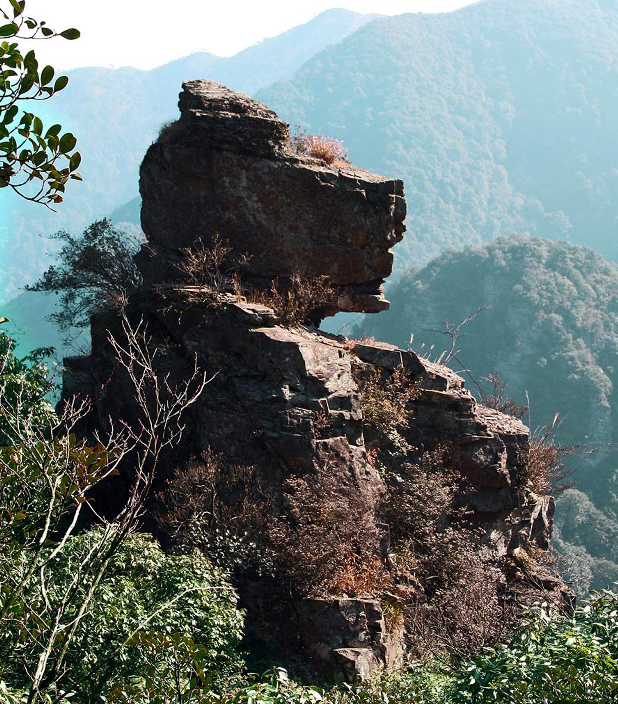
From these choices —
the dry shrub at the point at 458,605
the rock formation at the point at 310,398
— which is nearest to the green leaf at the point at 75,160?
the rock formation at the point at 310,398

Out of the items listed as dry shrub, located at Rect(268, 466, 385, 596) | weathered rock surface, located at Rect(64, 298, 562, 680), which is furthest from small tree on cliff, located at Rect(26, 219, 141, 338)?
dry shrub, located at Rect(268, 466, 385, 596)

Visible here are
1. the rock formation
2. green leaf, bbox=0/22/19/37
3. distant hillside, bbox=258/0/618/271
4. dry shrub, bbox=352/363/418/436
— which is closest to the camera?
green leaf, bbox=0/22/19/37

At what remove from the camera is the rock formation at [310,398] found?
11.2 m

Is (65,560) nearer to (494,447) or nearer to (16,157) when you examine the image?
(16,157)

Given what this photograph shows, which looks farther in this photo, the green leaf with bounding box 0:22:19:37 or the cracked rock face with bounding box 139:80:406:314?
the cracked rock face with bounding box 139:80:406:314

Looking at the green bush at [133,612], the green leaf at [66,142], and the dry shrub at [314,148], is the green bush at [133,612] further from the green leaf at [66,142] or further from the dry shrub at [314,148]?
the dry shrub at [314,148]

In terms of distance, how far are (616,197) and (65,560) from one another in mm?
148879

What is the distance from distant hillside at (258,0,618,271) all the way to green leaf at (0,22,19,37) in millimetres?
124492

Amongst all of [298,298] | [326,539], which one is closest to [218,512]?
[326,539]

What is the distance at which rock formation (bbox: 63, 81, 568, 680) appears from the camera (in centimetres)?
1122

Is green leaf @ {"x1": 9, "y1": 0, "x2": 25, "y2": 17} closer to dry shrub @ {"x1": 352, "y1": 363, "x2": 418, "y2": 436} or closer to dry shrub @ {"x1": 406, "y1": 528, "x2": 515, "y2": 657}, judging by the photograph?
dry shrub @ {"x1": 406, "y1": 528, "x2": 515, "y2": 657}

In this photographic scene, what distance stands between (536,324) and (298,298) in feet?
204

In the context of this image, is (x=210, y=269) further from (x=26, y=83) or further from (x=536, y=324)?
(x=536, y=324)

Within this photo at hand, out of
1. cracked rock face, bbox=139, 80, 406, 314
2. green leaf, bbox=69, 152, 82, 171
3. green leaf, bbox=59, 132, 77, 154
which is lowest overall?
cracked rock face, bbox=139, 80, 406, 314
